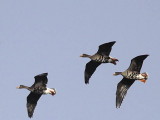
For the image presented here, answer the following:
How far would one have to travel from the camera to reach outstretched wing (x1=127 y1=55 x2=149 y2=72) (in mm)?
42400

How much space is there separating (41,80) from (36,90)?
1.19 m

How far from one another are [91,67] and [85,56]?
874 mm

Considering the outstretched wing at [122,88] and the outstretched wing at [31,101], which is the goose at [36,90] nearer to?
the outstretched wing at [31,101]

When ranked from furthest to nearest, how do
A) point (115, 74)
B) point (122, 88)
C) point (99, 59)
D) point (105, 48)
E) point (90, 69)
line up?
point (90, 69) → point (115, 74) → point (99, 59) → point (122, 88) → point (105, 48)

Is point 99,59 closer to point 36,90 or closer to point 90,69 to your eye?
point 90,69

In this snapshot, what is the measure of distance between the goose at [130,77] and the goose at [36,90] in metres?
4.28

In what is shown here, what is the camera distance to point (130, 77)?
143ft

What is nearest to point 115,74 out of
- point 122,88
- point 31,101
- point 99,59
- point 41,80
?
point 122,88

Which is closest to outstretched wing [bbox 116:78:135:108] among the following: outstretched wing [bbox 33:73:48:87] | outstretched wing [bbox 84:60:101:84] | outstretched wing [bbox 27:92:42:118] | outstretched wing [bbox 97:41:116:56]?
outstretched wing [bbox 97:41:116:56]

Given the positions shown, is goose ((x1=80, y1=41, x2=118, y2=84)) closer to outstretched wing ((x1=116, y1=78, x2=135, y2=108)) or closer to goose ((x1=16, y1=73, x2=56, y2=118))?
outstretched wing ((x1=116, y1=78, x2=135, y2=108))

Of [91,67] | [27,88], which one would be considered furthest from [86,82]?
[27,88]

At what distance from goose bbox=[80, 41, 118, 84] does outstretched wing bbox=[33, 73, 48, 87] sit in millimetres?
4124

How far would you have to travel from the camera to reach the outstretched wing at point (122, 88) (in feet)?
144

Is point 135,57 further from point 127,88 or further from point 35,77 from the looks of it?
point 35,77
